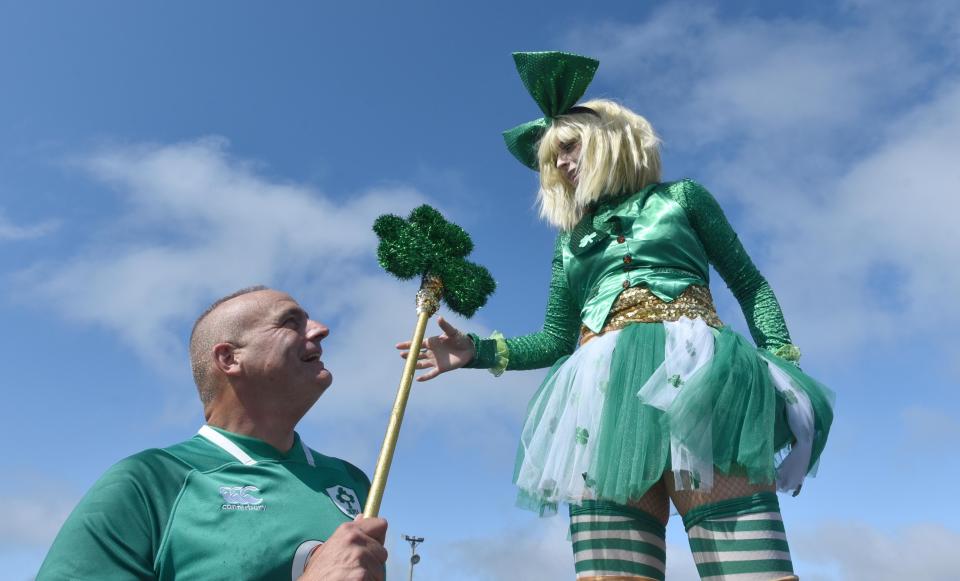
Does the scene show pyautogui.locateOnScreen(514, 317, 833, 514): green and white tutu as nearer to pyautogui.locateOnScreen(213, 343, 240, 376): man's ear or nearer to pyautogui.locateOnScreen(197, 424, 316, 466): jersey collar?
pyautogui.locateOnScreen(197, 424, 316, 466): jersey collar

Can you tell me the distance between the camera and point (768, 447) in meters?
2.95

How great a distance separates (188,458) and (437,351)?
4.26 feet

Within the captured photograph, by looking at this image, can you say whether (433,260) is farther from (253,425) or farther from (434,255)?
(253,425)

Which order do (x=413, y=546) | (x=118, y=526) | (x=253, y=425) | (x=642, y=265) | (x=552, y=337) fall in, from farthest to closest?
(x=413, y=546) → (x=552, y=337) → (x=642, y=265) → (x=253, y=425) → (x=118, y=526)

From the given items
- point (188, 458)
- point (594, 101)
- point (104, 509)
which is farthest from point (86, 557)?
point (594, 101)

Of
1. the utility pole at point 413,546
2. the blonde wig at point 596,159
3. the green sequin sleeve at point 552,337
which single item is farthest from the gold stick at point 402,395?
the utility pole at point 413,546

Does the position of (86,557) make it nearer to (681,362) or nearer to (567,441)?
(567,441)

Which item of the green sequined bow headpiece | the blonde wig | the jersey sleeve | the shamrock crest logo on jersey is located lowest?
the jersey sleeve

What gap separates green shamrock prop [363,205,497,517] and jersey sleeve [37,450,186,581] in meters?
1.08

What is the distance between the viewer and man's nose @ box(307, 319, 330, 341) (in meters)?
3.11

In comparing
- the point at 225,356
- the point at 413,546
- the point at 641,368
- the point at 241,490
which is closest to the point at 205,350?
the point at 225,356

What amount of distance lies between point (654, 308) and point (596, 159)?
745mm

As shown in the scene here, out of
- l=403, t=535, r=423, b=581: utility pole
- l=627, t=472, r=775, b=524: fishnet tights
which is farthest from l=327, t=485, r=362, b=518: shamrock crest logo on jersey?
l=403, t=535, r=423, b=581: utility pole

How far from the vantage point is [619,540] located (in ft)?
9.95
